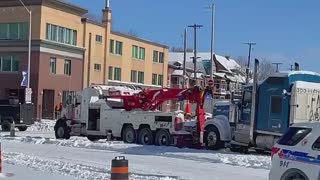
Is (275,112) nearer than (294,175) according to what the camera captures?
No

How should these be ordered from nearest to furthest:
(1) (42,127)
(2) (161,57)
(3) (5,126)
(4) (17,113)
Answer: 1. (3) (5,126)
2. (4) (17,113)
3. (1) (42,127)
4. (2) (161,57)

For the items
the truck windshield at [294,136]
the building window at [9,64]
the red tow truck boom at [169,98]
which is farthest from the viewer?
the building window at [9,64]

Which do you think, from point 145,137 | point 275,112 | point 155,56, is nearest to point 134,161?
point 275,112

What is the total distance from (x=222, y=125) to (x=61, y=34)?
40931 millimetres

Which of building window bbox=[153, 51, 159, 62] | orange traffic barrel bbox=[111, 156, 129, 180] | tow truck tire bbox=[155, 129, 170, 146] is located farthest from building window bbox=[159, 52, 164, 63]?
orange traffic barrel bbox=[111, 156, 129, 180]

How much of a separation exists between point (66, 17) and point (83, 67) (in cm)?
623

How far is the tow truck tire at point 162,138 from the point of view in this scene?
2881cm

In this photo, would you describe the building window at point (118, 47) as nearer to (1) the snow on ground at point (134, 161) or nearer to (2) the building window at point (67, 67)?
(2) the building window at point (67, 67)

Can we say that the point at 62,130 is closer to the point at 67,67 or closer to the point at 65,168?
the point at 65,168

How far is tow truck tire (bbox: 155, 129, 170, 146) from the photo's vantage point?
94.5 ft

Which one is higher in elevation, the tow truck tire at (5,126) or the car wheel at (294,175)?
the car wheel at (294,175)

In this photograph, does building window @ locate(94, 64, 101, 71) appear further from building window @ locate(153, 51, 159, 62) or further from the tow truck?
the tow truck

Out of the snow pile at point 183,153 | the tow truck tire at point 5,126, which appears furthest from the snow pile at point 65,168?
the tow truck tire at point 5,126

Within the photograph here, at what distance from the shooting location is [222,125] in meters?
27.1
